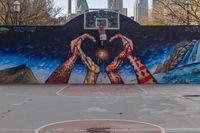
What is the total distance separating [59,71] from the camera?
29000mm

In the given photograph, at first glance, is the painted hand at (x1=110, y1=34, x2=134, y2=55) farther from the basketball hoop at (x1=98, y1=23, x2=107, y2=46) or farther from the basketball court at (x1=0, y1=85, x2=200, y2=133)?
the basketball court at (x1=0, y1=85, x2=200, y2=133)

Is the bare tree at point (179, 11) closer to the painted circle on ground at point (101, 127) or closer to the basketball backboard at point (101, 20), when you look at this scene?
the basketball backboard at point (101, 20)

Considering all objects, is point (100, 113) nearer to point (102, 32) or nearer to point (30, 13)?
point (102, 32)

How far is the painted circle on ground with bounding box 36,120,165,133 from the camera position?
452 inches

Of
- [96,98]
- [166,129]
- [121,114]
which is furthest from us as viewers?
[96,98]

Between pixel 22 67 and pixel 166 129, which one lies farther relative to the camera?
pixel 22 67

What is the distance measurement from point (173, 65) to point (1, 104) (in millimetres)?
14551

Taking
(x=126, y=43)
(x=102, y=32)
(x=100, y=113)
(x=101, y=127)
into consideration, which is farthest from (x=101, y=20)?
(x=101, y=127)

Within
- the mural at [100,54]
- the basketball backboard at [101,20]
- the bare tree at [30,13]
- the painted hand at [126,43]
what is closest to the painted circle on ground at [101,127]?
the mural at [100,54]

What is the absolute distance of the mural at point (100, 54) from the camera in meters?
29.1

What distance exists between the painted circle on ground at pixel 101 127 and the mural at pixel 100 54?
52.7 ft

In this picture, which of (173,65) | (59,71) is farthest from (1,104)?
(173,65)

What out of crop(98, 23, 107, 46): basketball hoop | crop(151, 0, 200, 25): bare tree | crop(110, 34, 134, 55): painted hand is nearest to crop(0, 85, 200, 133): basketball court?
crop(110, 34, 134, 55): painted hand

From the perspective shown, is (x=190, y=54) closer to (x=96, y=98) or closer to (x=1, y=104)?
(x=96, y=98)
